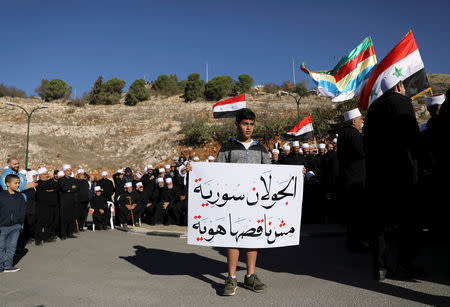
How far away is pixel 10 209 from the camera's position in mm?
6062

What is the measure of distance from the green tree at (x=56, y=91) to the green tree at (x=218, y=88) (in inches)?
1212

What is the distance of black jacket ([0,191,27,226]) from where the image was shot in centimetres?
598

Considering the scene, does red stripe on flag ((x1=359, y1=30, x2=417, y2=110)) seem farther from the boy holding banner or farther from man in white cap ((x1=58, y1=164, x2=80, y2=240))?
man in white cap ((x1=58, y1=164, x2=80, y2=240))

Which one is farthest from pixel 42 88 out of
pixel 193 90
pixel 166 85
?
pixel 193 90

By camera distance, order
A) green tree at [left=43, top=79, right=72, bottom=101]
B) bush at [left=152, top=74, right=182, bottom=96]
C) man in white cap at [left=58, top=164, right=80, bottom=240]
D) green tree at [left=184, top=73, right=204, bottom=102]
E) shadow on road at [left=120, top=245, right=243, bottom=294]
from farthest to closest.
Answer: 1. bush at [left=152, top=74, right=182, bottom=96]
2. green tree at [left=43, top=79, right=72, bottom=101]
3. green tree at [left=184, top=73, right=204, bottom=102]
4. man in white cap at [left=58, top=164, right=80, bottom=240]
5. shadow on road at [left=120, top=245, right=243, bottom=294]

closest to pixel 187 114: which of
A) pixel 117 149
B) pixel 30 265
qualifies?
pixel 117 149

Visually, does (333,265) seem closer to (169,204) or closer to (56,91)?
(169,204)

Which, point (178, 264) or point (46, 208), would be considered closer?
point (178, 264)

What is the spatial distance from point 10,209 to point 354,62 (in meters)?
9.18

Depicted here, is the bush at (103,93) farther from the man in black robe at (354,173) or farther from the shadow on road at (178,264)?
the man in black robe at (354,173)

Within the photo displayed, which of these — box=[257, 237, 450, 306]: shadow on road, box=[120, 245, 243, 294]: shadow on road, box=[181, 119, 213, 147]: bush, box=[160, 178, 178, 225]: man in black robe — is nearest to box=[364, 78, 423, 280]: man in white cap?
box=[257, 237, 450, 306]: shadow on road

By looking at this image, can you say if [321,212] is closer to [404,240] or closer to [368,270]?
[368,270]

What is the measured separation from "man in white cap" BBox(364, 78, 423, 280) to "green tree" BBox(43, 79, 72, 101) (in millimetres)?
75995

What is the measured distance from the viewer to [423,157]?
4.01 metres
